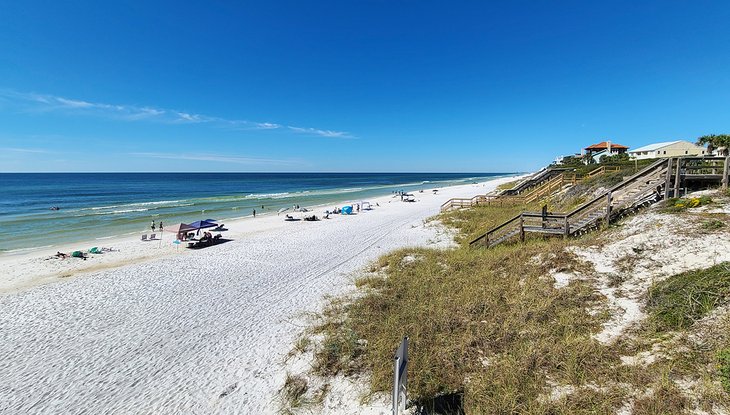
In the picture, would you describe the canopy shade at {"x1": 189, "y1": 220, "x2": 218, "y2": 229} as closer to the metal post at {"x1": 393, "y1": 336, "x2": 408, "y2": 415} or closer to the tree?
the metal post at {"x1": 393, "y1": 336, "x2": 408, "y2": 415}

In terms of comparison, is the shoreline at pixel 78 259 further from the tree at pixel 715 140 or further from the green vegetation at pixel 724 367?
the tree at pixel 715 140

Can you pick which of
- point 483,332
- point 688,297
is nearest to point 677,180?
point 688,297

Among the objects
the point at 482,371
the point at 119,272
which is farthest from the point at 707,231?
A: the point at 119,272

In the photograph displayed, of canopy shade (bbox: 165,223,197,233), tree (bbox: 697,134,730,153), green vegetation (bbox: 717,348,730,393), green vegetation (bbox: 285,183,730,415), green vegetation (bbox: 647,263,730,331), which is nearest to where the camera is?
green vegetation (bbox: 717,348,730,393)

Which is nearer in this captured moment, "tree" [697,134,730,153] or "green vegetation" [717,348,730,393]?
"green vegetation" [717,348,730,393]

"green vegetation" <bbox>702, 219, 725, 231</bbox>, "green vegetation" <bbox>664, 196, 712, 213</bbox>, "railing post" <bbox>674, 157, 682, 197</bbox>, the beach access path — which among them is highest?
"railing post" <bbox>674, 157, 682, 197</bbox>

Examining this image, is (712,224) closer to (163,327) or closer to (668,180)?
(668,180)

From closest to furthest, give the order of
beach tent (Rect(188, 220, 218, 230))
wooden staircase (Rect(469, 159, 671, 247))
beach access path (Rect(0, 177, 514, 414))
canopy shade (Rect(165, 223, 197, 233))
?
beach access path (Rect(0, 177, 514, 414)) < wooden staircase (Rect(469, 159, 671, 247)) < canopy shade (Rect(165, 223, 197, 233)) < beach tent (Rect(188, 220, 218, 230))

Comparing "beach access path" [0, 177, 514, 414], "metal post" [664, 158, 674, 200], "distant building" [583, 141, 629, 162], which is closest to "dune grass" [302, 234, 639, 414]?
"beach access path" [0, 177, 514, 414]
